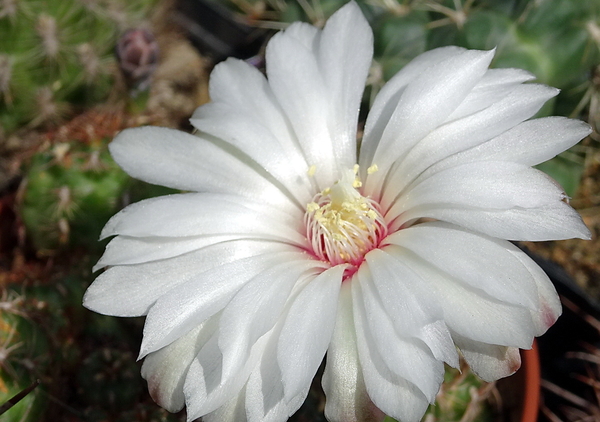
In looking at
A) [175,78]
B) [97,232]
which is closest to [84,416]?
[97,232]

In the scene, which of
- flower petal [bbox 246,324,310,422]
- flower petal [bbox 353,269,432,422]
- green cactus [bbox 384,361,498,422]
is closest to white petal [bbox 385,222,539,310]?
flower petal [bbox 353,269,432,422]

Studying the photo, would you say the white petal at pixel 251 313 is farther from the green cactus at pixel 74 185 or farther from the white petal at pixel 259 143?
the green cactus at pixel 74 185

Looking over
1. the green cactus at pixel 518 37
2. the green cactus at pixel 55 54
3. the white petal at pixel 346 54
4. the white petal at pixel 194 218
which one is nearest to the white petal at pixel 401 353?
the white petal at pixel 194 218

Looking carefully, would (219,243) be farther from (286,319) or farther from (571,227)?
(571,227)

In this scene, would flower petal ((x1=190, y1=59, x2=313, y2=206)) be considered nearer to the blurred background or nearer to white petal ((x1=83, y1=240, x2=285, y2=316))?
white petal ((x1=83, y1=240, x2=285, y2=316))

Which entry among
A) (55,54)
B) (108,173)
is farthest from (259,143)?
(55,54)

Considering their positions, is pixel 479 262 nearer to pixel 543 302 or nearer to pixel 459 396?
pixel 543 302

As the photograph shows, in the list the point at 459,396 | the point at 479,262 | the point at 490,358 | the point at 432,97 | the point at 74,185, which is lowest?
the point at 459,396
